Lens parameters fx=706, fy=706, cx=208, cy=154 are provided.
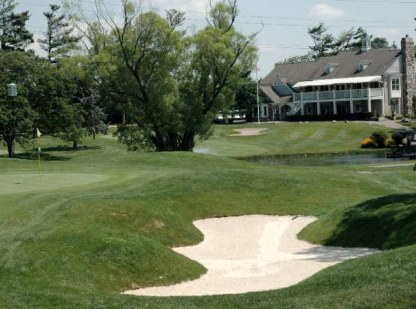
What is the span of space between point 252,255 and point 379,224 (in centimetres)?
405

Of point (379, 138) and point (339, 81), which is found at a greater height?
point (339, 81)

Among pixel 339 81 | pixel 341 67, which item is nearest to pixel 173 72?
pixel 339 81

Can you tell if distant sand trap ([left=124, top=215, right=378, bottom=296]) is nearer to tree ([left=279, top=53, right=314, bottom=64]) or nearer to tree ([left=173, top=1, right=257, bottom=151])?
tree ([left=173, top=1, right=257, bottom=151])

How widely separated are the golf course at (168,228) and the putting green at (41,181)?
0.14 feet

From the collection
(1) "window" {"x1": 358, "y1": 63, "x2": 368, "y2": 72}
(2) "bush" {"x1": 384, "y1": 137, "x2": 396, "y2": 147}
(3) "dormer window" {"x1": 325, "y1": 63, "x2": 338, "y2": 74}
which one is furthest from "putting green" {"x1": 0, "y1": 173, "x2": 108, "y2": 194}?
(3) "dormer window" {"x1": 325, "y1": 63, "x2": 338, "y2": 74}

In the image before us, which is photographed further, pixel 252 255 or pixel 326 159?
pixel 326 159

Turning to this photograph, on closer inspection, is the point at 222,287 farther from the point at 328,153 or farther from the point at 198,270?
the point at 328,153

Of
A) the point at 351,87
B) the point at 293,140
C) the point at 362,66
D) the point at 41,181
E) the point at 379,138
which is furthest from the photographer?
the point at 362,66

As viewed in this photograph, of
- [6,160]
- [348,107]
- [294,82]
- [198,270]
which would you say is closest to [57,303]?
[198,270]

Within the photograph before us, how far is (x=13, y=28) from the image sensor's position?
322ft

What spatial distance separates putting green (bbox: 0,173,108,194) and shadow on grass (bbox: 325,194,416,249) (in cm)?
1097

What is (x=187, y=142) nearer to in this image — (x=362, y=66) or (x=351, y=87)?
(x=351, y=87)

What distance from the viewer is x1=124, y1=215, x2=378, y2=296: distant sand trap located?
17094 mm

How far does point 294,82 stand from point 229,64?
5509 centimetres
